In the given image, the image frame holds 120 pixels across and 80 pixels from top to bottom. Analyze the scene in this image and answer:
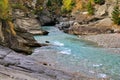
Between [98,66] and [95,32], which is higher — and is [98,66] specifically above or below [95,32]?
above

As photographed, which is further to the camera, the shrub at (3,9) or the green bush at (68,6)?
the green bush at (68,6)

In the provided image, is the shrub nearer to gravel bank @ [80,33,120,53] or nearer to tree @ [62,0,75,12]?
gravel bank @ [80,33,120,53]

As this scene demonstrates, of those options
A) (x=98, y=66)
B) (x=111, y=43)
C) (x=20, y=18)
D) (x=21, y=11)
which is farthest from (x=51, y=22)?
(x=98, y=66)

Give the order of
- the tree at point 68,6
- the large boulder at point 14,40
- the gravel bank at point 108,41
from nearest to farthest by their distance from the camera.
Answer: the large boulder at point 14,40
the gravel bank at point 108,41
the tree at point 68,6

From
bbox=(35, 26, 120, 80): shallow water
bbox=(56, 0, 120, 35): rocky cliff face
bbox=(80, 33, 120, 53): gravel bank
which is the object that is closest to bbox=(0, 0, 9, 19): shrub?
bbox=(35, 26, 120, 80): shallow water

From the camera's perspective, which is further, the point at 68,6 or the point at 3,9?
the point at 68,6

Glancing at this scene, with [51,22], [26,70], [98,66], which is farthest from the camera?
[51,22]

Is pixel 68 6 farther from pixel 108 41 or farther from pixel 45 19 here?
pixel 108 41

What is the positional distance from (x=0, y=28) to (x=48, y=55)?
24.3 ft

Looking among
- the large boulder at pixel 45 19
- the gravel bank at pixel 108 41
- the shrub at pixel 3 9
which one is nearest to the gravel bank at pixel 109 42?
the gravel bank at pixel 108 41

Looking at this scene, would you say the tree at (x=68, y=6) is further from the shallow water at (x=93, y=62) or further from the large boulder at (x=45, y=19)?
Answer: the shallow water at (x=93, y=62)

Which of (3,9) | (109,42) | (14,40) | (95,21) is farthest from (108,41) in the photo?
(95,21)

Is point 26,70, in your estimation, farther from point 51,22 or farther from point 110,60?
point 51,22

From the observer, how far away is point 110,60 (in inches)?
1460
